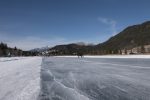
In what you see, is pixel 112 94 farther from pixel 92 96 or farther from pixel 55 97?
pixel 55 97

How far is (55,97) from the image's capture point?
23.5 feet

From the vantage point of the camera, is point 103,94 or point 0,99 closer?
point 0,99

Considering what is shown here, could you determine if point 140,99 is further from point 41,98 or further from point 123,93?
point 41,98

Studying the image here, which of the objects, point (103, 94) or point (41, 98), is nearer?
point (41, 98)

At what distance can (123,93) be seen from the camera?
7.49m

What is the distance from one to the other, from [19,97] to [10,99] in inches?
12.4

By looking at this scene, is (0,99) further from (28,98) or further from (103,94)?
(103,94)

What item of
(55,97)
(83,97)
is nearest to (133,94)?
(83,97)

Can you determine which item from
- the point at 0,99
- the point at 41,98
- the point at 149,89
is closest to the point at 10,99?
the point at 0,99

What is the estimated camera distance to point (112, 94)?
7.40 metres

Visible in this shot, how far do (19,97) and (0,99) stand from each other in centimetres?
53

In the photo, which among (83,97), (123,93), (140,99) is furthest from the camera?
(123,93)

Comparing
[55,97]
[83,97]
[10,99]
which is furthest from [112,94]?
[10,99]

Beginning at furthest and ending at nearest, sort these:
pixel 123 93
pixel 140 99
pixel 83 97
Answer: pixel 123 93 → pixel 83 97 → pixel 140 99
